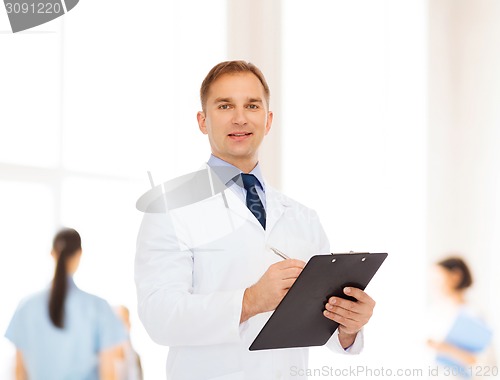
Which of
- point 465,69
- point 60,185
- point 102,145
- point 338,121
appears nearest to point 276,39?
point 338,121

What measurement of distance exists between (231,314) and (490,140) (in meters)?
1.95

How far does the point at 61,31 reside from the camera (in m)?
1.99

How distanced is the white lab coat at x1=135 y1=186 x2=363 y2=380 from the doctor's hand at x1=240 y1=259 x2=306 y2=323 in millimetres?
61

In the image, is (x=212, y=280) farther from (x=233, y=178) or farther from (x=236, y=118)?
(x=236, y=118)

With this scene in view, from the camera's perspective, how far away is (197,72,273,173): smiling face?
1860mm

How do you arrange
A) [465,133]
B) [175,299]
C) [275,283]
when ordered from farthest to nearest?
[465,133] → [175,299] → [275,283]

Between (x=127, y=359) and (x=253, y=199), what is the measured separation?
630 mm

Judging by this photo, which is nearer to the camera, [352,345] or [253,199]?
[352,345]

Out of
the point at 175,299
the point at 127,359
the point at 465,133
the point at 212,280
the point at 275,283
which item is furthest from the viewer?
the point at 465,133

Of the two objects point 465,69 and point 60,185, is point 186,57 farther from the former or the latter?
point 465,69

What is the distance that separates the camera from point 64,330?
188 cm

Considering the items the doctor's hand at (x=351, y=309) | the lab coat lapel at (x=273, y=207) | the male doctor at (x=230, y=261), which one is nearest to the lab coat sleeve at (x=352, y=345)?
the male doctor at (x=230, y=261)

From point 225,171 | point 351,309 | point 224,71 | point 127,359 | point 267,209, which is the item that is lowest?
point 127,359

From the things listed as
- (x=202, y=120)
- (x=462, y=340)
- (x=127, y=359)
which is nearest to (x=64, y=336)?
(x=127, y=359)
